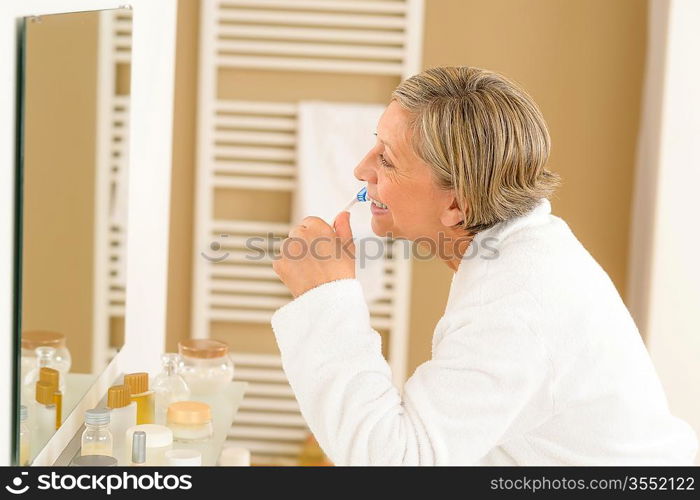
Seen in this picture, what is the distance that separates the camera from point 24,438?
1.21 meters

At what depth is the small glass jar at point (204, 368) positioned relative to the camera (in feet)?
6.01

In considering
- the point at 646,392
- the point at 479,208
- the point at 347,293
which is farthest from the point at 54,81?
the point at 646,392

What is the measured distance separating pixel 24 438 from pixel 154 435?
29 cm

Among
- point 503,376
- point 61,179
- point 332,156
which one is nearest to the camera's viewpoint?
point 503,376

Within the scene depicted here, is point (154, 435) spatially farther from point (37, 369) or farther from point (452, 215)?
point (452, 215)

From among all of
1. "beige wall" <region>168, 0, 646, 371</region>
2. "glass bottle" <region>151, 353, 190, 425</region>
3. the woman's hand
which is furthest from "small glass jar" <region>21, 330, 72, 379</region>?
"beige wall" <region>168, 0, 646, 371</region>

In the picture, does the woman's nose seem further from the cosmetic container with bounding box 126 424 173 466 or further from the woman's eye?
the cosmetic container with bounding box 126 424 173 466

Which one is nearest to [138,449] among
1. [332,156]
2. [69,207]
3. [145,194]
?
[69,207]

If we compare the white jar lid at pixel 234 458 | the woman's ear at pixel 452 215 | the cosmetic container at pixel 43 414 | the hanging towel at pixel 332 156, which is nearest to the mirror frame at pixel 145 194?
the cosmetic container at pixel 43 414

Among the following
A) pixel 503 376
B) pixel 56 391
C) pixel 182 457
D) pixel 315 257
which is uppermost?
pixel 315 257

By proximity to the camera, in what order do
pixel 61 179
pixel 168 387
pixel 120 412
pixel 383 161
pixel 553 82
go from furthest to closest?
1. pixel 553 82
2. pixel 168 387
3. pixel 120 412
4. pixel 61 179
5. pixel 383 161

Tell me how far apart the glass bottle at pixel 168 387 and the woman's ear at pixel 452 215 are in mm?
673

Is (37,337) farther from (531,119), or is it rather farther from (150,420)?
(531,119)

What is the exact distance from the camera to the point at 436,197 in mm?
1284
